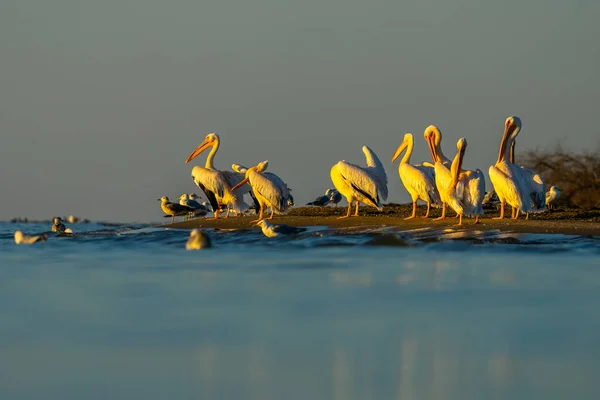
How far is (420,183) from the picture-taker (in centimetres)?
1539

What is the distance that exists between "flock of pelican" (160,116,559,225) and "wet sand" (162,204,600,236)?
22 cm

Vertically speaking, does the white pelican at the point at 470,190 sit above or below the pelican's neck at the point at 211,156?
below

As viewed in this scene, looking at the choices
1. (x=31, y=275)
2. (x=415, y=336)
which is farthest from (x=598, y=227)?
(x=415, y=336)

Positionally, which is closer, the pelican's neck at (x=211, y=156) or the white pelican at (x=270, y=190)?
the white pelican at (x=270, y=190)

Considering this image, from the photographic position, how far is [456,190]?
46.3ft

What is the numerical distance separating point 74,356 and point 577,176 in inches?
722

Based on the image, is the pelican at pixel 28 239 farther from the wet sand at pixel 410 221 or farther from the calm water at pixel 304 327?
the calm water at pixel 304 327

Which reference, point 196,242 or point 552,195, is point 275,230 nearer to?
point 196,242

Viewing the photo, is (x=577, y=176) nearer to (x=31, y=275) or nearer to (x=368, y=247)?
(x=368, y=247)

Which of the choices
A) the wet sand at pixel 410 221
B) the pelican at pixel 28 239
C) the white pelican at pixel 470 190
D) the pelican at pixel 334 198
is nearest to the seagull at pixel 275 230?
the wet sand at pixel 410 221

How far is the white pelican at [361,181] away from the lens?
52.3 ft

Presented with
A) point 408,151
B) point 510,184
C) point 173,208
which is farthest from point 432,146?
point 173,208

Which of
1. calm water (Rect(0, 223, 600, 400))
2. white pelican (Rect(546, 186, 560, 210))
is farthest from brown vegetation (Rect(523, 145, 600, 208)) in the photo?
calm water (Rect(0, 223, 600, 400))

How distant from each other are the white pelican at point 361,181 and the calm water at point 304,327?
13.9ft
